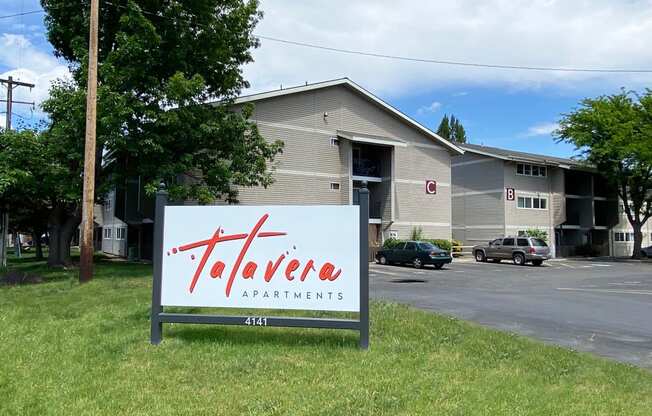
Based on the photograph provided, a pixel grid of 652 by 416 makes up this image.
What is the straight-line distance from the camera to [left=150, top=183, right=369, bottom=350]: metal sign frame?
6773 millimetres

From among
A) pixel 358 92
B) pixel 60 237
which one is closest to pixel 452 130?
pixel 358 92

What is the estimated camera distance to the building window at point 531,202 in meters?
41.4

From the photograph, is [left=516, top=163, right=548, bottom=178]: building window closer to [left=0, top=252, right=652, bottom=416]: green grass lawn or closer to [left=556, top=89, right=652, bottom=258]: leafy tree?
[left=556, top=89, right=652, bottom=258]: leafy tree

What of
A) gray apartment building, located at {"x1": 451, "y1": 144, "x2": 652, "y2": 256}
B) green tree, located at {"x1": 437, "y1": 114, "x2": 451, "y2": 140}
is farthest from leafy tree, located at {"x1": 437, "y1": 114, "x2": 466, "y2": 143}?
gray apartment building, located at {"x1": 451, "y1": 144, "x2": 652, "y2": 256}

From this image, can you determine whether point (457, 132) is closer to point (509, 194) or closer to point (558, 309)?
point (509, 194)

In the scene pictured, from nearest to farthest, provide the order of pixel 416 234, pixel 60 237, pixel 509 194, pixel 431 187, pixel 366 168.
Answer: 1. pixel 60 237
2. pixel 366 168
3. pixel 416 234
4. pixel 431 187
5. pixel 509 194

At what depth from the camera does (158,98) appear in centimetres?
1970

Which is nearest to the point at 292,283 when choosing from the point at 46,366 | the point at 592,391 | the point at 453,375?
the point at 453,375

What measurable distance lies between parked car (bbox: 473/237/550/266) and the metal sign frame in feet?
91.1

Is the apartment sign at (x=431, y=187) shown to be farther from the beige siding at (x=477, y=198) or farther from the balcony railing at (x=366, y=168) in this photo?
the beige siding at (x=477, y=198)

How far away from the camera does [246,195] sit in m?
28.9

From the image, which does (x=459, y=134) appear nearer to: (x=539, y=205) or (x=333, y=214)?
(x=539, y=205)

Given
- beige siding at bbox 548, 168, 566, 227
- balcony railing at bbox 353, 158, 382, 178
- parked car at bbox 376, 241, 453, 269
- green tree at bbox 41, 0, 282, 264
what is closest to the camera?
green tree at bbox 41, 0, 282, 264

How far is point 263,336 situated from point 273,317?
621 millimetres
